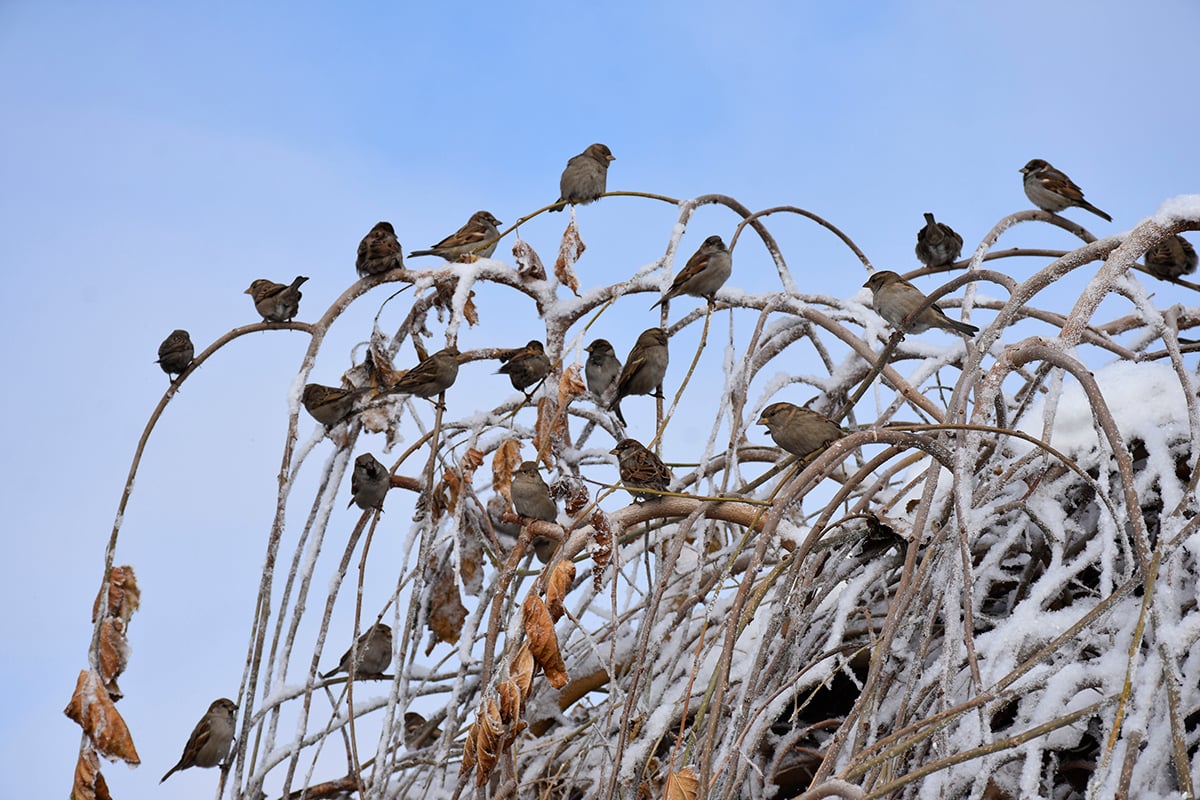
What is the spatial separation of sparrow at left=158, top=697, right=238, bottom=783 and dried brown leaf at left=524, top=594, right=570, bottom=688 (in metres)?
3.15

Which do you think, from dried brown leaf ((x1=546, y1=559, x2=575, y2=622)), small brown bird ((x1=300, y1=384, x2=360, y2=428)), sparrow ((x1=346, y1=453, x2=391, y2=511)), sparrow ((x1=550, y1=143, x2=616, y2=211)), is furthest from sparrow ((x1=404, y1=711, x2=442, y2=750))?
sparrow ((x1=550, y1=143, x2=616, y2=211))

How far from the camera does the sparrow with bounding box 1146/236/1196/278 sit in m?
5.39

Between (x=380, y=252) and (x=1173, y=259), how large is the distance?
3625 millimetres

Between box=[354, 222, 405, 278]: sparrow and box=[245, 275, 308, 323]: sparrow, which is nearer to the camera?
box=[354, 222, 405, 278]: sparrow

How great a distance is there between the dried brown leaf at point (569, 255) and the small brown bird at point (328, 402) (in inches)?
34.9

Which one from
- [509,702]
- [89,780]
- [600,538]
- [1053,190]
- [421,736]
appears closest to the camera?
[509,702]

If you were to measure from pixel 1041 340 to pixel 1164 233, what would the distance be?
47cm

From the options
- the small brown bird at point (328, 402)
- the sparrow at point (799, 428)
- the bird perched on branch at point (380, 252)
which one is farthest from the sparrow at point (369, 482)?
the sparrow at point (799, 428)

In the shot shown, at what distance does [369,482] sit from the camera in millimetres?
4324

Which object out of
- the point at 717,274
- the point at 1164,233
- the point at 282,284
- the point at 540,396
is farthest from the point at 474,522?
the point at 1164,233

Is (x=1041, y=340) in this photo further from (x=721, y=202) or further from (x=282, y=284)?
(x=282, y=284)

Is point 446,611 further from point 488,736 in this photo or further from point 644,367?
point 488,736

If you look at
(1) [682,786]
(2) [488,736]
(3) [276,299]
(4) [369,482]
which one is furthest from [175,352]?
(1) [682,786]

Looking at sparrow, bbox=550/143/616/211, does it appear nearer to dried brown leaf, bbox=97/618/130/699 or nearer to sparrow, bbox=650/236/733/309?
sparrow, bbox=650/236/733/309
